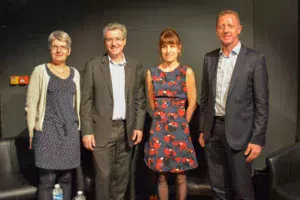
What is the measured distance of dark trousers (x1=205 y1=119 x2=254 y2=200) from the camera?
8.39 feet

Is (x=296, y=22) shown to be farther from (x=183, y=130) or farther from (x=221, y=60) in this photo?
(x=183, y=130)

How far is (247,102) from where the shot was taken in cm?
252

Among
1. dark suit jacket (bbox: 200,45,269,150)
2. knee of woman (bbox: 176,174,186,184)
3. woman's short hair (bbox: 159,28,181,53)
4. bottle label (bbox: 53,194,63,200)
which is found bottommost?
bottle label (bbox: 53,194,63,200)

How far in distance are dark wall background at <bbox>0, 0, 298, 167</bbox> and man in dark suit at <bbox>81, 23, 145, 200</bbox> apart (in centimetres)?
84

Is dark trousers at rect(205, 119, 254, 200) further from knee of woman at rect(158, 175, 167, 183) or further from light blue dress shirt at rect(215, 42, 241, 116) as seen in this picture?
knee of woman at rect(158, 175, 167, 183)

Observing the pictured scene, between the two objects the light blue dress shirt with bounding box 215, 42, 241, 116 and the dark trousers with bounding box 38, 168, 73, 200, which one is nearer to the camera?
the light blue dress shirt with bounding box 215, 42, 241, 116

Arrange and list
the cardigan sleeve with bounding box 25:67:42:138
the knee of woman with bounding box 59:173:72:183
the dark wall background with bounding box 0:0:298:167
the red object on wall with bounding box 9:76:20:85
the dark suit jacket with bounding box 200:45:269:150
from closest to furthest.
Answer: the dark suit jacket with bounding box 200:45:269:150, the cardigan sleeve with bounding box 25:67:42:138, the knee of woman with bounding box 59:173:72:183, the dark wall background with bounding box 0:0:298:167, the red object on wall with bounding box 9:76:20:85

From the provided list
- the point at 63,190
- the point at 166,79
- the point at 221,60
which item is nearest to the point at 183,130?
the point at 166,79

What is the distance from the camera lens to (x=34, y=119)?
277 cm

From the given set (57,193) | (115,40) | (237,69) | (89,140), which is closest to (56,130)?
(89,140)

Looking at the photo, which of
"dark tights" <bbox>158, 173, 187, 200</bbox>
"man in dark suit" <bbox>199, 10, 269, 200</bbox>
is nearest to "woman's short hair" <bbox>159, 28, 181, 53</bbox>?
"man in dark suit" <bbox>199, 10, 269, 200</bbox>

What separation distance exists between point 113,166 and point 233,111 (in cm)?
121

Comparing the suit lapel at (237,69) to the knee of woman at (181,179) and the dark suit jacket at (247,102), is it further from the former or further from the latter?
the knee of woman at (181,179)

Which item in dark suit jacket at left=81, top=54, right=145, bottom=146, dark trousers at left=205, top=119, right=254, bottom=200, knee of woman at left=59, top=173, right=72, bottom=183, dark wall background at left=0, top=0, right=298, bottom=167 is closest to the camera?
dark trousers at left=205, top=119, right=254, bottom=200
